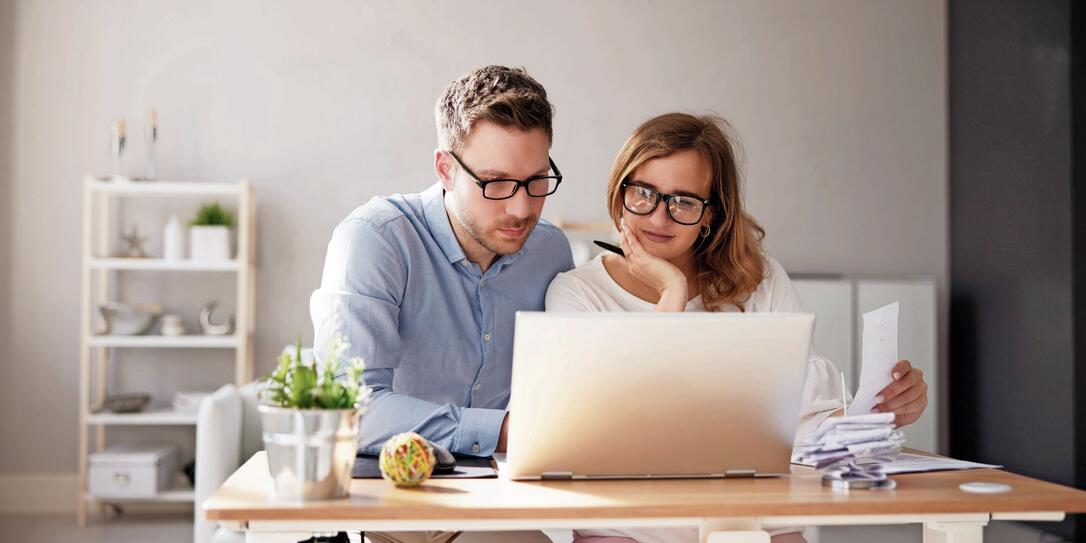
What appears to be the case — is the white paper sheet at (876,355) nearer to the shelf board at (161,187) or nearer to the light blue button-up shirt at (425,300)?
the light blue button-up shirt at (425,300)

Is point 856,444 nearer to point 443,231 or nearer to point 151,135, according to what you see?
point 443,231

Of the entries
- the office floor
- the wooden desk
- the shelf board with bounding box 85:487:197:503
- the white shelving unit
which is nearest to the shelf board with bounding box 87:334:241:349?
the white shelving unit

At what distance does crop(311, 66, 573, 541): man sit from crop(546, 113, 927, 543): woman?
15cm

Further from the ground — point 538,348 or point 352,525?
point 538,348

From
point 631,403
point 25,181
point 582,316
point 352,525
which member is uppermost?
point 25,181

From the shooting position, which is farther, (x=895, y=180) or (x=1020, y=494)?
(x=895, y=180)

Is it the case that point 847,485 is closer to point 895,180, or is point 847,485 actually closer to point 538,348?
point 538,348

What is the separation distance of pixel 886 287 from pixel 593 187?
1.46m

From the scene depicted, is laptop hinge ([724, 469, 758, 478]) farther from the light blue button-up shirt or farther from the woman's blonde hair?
the woman's blonde hair

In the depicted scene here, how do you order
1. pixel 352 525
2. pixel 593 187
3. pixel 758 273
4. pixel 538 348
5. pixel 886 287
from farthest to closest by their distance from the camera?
pixel 593 187
pixel 886 287
pixel 758 273
pixel 538 348
pixel 352 525

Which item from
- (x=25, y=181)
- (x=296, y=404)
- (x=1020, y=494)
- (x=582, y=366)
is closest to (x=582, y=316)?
(x=582, y=366)

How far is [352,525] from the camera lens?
119 cm

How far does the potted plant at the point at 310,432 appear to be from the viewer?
122 cm

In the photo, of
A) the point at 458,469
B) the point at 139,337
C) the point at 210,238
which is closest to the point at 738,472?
the point at 458,469
